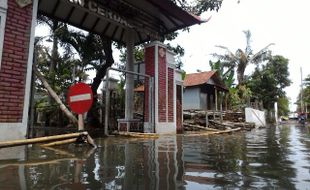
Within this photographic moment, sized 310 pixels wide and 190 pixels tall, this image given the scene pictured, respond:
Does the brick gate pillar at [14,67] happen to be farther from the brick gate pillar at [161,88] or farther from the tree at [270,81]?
the tree at [270,81]

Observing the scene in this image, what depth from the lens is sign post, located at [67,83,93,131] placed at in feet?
18.8

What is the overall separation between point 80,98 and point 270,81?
36.2 meters

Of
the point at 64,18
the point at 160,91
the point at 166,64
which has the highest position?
the point at 64,18

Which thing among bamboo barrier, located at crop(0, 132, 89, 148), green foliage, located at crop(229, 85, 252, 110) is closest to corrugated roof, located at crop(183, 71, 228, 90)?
green foliage, located at crop(229, 85, 252, 110)

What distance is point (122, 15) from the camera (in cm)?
1060

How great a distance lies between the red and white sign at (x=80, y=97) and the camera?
225 inches

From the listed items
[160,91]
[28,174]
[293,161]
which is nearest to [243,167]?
[293,161]

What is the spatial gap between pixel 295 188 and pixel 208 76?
23764 millimetres

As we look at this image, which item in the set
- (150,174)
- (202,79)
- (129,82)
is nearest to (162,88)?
(129,82)

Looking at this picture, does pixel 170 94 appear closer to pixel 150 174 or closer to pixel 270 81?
pixel 150 174

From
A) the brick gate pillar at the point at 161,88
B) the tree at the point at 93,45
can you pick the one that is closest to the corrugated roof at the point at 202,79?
the tree at the point at 93,45

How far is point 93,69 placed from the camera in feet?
68.8

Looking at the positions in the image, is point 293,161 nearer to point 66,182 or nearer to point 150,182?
point 150,182

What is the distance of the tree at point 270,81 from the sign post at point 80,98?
33.8 metres
